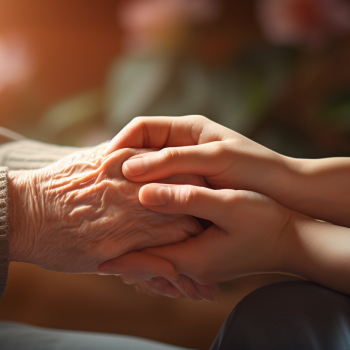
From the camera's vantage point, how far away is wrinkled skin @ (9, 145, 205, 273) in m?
0.76

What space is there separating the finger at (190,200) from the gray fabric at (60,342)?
14.9 inches

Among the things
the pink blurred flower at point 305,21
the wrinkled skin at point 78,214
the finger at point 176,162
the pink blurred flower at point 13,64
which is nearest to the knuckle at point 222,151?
the finger at point 176,162

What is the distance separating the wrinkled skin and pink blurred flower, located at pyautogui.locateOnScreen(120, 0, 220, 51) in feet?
5.32

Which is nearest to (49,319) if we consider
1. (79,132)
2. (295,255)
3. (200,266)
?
(79,132)

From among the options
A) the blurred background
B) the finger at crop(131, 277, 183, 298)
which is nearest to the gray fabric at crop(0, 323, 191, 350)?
the finger at crop(131, 277, 183, 298)

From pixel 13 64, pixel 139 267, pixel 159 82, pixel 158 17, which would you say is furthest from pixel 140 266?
pixel 13 64

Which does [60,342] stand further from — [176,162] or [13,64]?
[13,64]

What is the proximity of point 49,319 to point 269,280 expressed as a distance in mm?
1489

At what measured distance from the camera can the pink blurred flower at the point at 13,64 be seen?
2205 mm

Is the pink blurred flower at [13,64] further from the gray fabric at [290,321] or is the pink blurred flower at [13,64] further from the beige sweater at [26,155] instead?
the gray fabric at [290,321]

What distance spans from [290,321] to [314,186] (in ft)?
1.19

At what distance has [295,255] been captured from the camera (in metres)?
0.78

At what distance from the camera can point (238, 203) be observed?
2.39 feet

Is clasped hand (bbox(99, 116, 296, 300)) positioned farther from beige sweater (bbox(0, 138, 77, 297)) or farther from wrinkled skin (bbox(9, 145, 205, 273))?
beige sweater (bbox(0, 138, 77, 297))
